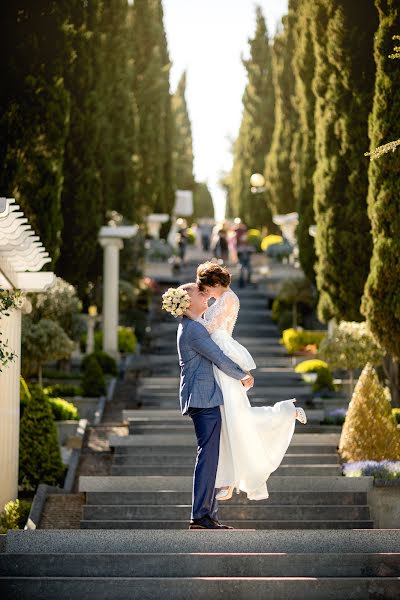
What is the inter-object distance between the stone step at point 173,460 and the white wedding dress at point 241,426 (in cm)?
375

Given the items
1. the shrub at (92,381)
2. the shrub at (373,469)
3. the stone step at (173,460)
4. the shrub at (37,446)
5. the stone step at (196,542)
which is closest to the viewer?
the stone step at (196,542)

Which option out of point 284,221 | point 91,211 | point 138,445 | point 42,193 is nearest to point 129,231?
point 91,211

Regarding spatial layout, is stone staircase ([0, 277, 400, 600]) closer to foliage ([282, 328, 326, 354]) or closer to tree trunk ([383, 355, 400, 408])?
tree trunk ([383, 355, 400, 408])

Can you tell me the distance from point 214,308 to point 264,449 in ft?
3.85

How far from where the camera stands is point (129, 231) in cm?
2267

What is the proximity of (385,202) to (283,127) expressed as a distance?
21615 millimetres

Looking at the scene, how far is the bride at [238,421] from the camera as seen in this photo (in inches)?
374

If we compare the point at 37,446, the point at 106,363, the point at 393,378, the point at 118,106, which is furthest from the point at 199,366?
the point at 118,106

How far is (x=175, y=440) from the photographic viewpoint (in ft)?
45.8

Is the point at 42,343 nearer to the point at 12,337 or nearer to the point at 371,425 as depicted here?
the point at 12,337

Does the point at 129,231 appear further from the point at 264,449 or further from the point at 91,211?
the point at 264,449

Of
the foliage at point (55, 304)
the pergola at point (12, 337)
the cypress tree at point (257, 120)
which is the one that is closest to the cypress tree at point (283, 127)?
the cypress tree at point (257, 120)

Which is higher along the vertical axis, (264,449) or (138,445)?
(264,449)

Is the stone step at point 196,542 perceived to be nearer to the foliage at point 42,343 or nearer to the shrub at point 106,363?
the foliage at point 42,343
